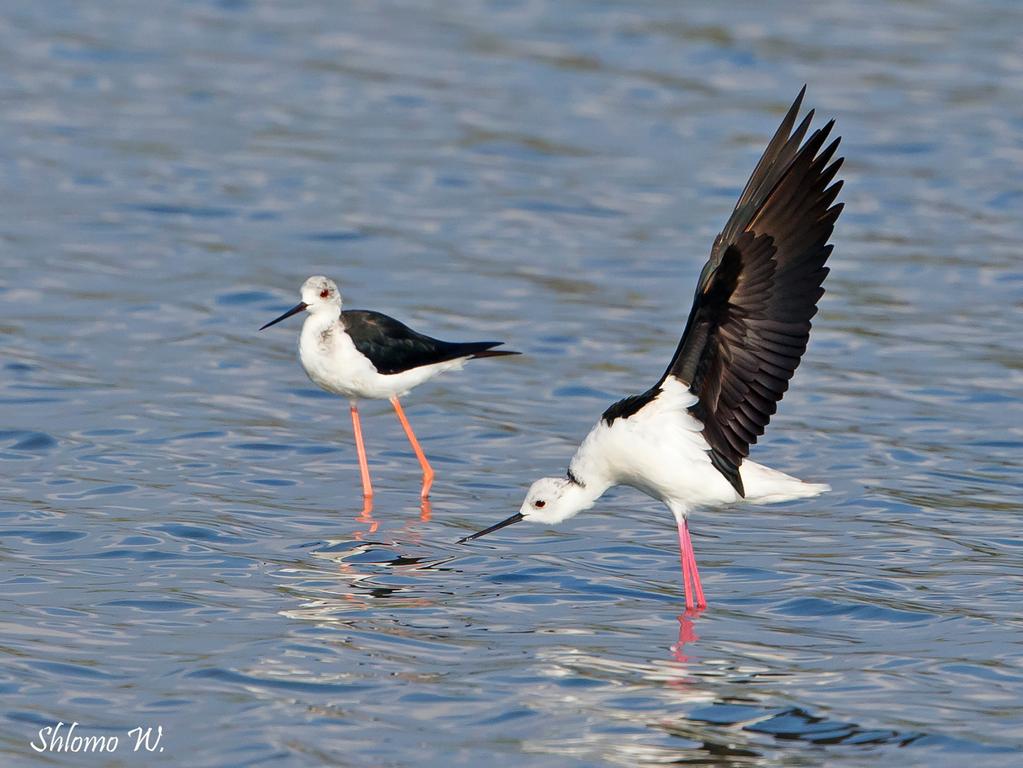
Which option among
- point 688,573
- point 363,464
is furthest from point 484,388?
point 688,573

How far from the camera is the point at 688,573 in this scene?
29.9 ft

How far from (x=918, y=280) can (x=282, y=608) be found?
27.2 ft

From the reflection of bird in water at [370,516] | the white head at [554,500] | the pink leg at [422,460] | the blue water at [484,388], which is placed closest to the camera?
the blue water at [484,388]

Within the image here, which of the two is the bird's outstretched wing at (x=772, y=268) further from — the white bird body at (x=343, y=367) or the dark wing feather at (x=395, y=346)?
the white bird body at (x=343, y=367)

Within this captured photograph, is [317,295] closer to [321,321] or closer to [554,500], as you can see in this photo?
[321,321]

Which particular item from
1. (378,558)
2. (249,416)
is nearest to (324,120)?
(249,416)

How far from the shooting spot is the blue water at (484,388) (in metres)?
7.63

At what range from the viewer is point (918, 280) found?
15.3 meters

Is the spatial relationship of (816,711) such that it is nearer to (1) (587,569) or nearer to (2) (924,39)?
(1) (587,569)

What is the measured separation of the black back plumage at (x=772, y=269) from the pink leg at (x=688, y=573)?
3.45 ft

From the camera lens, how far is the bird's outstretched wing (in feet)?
27.0

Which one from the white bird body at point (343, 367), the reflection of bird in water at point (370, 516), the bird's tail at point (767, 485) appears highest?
the white bird body at point (343, 367)

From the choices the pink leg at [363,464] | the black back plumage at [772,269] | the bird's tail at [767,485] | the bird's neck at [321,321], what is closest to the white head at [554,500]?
the bird's tail at [767,485]

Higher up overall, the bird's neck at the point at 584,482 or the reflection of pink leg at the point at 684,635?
the bird's neck at the point at 584,482
